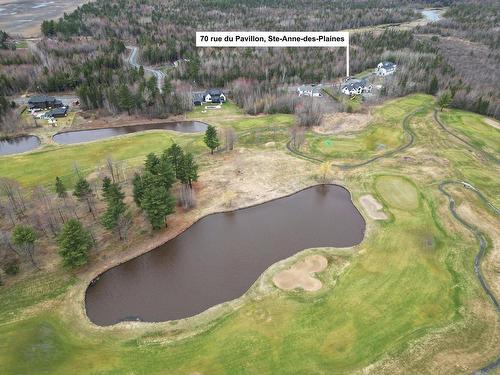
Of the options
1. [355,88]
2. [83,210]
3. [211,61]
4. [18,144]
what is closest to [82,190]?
[83,210]

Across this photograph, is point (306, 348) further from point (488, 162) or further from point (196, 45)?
point (196, 45)

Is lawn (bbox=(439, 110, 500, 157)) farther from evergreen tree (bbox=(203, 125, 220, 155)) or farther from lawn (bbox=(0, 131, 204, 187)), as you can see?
lawn (bbox=(0, 131, 204, 187))

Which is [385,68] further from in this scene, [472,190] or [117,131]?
[117,131]

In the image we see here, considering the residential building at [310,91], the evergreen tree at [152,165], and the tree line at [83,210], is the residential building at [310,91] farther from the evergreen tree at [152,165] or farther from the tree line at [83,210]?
the evergreen tree at [152,165]

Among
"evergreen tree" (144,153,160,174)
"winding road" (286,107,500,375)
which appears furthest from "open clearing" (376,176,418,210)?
"evergreen tree" (144,153,160,174)

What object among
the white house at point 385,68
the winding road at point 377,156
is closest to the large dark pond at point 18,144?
the winding road at point 377,156

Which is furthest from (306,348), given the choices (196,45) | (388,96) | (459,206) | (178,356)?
(196,45)
